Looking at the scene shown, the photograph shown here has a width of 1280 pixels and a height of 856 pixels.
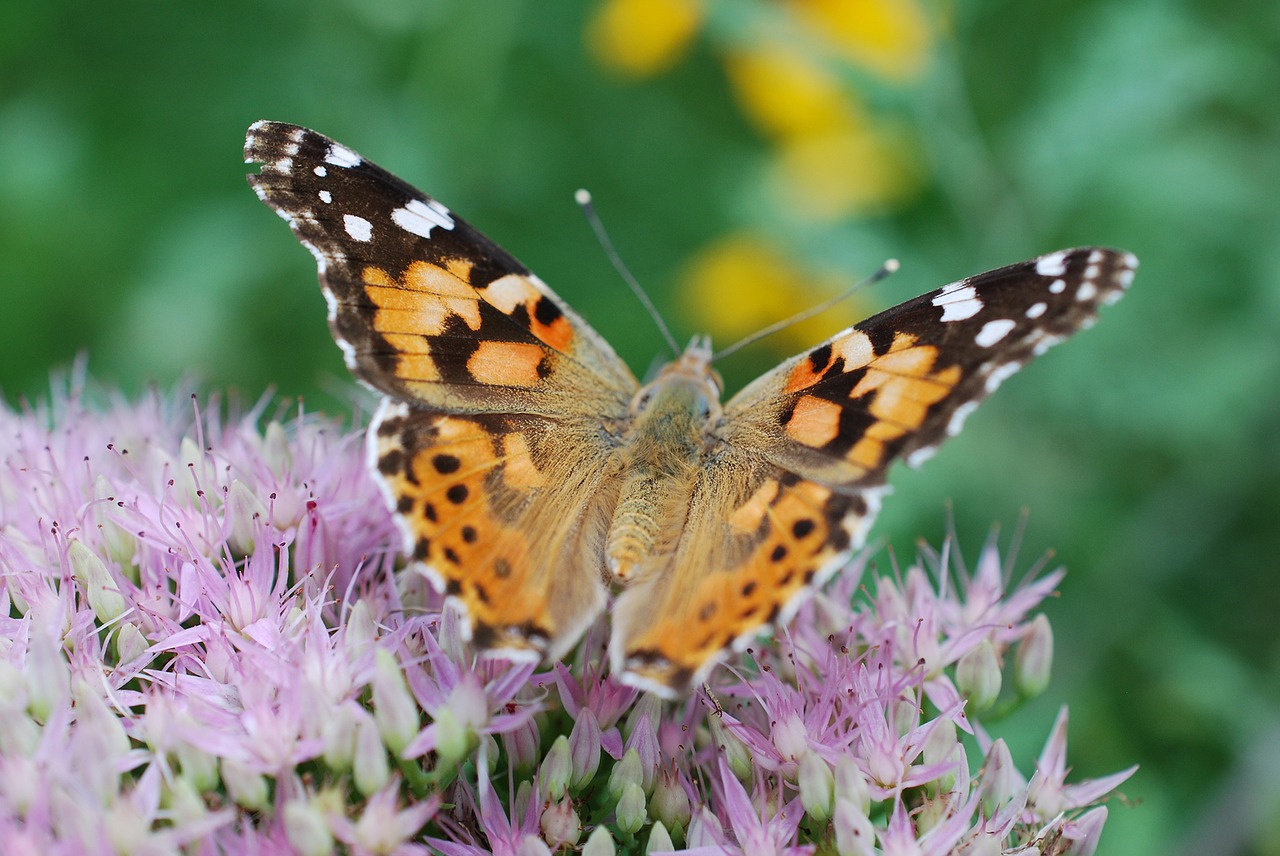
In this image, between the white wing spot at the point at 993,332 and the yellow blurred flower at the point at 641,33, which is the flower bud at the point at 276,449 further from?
the yellow blurred flower at the point at 641,33

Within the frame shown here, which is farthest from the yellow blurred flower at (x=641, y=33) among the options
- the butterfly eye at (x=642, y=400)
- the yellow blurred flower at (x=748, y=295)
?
the butterfly eye at (x=642, y=400)

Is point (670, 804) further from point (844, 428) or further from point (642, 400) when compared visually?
point (642, 400)

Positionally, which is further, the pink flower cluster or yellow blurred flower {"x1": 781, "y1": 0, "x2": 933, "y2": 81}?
yellow blurred flower {"x1": 781, "y1": 0, "x2": 933, "y2": 81}

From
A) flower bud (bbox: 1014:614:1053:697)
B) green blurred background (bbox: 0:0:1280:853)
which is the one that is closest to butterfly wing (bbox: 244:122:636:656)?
flower bud (bbox: 1014:614:1053:697)

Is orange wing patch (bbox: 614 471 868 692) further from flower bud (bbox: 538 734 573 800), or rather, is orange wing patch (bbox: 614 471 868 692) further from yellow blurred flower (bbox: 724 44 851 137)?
yellow blurred flower (bbox: 724 44 851 137)

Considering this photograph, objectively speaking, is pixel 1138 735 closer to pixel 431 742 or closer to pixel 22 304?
pixel 431 742

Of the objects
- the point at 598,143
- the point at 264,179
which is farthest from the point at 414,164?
the point at 264,179
